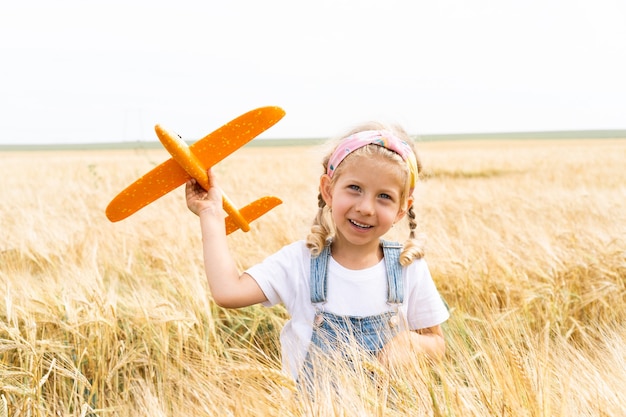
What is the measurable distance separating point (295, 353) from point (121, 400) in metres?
0.61

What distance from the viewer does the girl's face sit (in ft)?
5.29

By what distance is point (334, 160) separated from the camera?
67.2 inches

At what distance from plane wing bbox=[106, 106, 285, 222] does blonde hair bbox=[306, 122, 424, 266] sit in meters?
0.27

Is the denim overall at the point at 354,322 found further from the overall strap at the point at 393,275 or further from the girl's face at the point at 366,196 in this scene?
the girl's face at the point at 366,196

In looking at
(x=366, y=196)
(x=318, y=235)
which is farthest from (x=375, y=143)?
(x=318, y=235)

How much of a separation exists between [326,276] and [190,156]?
1.66 feet

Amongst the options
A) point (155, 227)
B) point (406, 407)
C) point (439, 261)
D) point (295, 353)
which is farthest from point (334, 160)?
point (155, 227)

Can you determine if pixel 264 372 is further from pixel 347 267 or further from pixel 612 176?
pixel 612 176

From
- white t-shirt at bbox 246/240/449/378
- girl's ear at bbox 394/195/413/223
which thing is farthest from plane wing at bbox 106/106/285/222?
girl's ear at bbox 394/195/413/223

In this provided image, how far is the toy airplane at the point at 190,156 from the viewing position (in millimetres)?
1510

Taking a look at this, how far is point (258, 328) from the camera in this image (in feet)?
8.14

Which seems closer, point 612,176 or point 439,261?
point 439,261

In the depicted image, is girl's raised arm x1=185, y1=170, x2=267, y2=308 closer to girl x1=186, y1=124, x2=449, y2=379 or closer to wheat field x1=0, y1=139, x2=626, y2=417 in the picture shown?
girl x1=186, y1=124, x2=449, y2=379

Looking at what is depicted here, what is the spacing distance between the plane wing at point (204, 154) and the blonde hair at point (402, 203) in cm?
27
